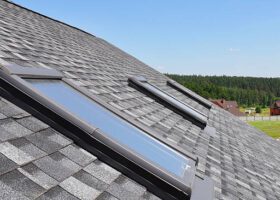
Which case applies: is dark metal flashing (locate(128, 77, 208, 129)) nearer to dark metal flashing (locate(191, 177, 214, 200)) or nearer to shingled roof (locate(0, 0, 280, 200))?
shingled roof (locate(0, 0, 280, 200))

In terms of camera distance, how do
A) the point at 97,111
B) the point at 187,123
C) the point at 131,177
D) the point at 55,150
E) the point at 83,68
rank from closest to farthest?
the point at 55,150 → the point at 131,177 → the point at 97,111 → the point at 83,68 → the point at 187,123

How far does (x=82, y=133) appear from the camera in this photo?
3.44 metres

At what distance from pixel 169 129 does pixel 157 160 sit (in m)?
2.97

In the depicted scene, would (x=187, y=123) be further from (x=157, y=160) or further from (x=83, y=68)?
(x=157, y=160)

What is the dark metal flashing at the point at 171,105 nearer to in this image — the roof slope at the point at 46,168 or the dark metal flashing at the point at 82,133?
the dark metal flashing at the point at 82,133

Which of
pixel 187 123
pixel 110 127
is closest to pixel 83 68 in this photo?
pixel 187 123

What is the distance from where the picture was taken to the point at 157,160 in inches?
149

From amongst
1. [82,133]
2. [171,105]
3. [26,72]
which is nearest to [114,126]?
[82,133]

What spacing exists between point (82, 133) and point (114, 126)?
78 cm

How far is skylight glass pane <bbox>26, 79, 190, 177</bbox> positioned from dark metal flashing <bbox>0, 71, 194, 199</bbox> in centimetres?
15

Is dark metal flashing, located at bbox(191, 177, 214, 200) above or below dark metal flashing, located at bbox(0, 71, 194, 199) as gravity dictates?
below

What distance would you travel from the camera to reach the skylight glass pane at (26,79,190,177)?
3.72 m

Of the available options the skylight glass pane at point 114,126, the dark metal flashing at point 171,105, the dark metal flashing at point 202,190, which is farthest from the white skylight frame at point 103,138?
the dark metal flashing at point 171,105

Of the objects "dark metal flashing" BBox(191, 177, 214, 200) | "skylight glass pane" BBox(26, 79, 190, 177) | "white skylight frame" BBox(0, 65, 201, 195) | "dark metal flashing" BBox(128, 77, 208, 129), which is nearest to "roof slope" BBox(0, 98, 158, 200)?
"white skylight frame" BBox(0, 65, 201, 195)
